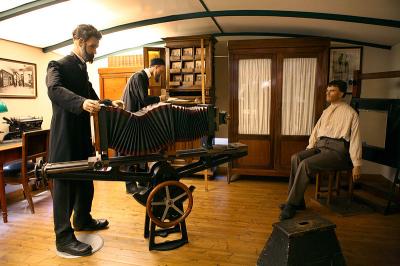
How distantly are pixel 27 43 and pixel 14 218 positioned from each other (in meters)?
2.41

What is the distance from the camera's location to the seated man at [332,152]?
2945 millimetres

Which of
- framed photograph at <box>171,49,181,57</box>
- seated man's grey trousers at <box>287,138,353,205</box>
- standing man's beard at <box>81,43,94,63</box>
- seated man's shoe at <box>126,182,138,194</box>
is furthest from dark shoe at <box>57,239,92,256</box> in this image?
framed photograph at <box>171,49,181,57</box>

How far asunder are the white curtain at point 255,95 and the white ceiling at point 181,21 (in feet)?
1.86

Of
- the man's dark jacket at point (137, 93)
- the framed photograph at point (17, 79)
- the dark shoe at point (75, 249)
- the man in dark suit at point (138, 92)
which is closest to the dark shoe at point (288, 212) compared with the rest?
the man in dark suit at point (138, 92)

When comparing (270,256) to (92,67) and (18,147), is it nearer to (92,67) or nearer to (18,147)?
(18,147)

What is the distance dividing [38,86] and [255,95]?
128 inches

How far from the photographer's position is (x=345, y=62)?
4.24m

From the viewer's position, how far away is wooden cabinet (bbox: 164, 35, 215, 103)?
13.3 feet

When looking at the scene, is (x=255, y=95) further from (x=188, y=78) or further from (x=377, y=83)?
(x=377, y=83)

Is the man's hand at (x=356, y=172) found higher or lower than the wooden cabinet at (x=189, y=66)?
lower

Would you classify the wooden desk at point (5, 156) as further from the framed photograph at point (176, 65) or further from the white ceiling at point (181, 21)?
the framed photograph at point (176, 65)

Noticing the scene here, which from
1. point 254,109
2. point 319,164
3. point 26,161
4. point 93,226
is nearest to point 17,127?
point 26,161

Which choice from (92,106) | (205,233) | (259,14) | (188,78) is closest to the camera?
(92,106)

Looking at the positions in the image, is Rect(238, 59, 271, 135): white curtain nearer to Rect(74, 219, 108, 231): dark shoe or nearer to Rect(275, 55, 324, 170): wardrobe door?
Rect(275, 55, 324, 170): wardrobe door
